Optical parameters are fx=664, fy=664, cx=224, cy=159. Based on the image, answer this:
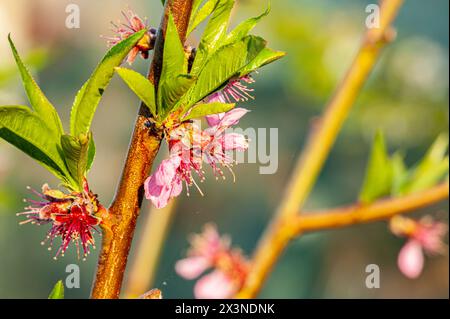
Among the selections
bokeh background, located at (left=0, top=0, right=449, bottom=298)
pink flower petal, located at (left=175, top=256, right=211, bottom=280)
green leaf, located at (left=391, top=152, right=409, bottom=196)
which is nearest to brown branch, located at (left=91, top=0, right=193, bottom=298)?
green leaf, located at (left=391, top=152, right=409, bottom=196)

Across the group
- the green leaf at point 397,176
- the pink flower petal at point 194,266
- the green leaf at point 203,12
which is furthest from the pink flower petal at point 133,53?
the pink flower petal at point 194,266

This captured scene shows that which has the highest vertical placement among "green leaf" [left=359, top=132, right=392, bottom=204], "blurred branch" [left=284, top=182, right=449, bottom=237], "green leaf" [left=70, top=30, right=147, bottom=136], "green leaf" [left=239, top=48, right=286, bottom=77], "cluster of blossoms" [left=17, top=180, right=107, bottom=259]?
"green leaf" [left=359, top=132, right=392, bottom=204]

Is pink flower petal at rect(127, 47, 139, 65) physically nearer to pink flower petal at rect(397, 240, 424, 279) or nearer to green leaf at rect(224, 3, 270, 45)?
green leaf at rect(224, 3, 270, 45)

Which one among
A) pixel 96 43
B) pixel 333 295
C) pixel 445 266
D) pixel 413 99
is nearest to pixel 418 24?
pixel 413 99

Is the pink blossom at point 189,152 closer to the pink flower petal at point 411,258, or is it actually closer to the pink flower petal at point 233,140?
the pink flower petal at point 233,140

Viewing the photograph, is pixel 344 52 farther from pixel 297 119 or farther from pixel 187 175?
pixel 187 175

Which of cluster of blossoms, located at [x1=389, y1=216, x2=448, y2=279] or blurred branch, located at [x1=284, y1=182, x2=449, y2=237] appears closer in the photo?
blurred branch, located at [x1=284, y1=182, x2=449, y2=237]
